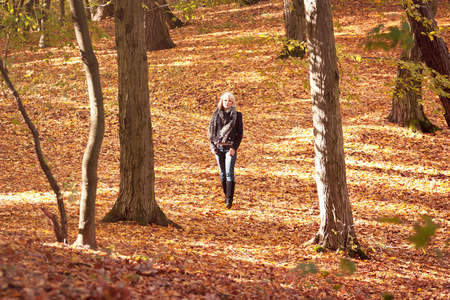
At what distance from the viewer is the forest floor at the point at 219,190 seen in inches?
156

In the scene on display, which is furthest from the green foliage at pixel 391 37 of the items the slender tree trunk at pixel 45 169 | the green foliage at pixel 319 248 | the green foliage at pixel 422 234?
the green foliage at pixel 319 248

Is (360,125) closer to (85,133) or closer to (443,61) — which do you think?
(443,61)

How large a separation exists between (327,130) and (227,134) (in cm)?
227

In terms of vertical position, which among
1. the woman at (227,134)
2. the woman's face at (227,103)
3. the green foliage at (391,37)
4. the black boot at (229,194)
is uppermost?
the green foliage at (391,37)

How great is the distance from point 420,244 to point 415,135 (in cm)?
1034

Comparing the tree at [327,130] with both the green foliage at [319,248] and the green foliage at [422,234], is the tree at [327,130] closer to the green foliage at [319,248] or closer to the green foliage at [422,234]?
the green foliage at [319,248]

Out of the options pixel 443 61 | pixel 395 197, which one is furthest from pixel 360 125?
pixel 443 61

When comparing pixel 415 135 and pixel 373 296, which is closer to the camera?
pixel 373 296

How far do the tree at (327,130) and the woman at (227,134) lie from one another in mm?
2054

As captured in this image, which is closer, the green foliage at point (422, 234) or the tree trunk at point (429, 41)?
the green foliage at point (422, 234)

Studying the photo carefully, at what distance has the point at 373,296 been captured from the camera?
15.7 ft

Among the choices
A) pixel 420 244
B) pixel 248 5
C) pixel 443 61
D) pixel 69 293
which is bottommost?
pixel 69 293

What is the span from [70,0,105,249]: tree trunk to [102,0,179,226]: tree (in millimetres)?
1627

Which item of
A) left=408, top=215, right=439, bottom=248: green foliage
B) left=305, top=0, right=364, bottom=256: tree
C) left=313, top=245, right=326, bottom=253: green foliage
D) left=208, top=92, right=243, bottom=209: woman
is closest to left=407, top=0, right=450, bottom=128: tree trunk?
left=305, top=0, right=364, bottom=256: tree
